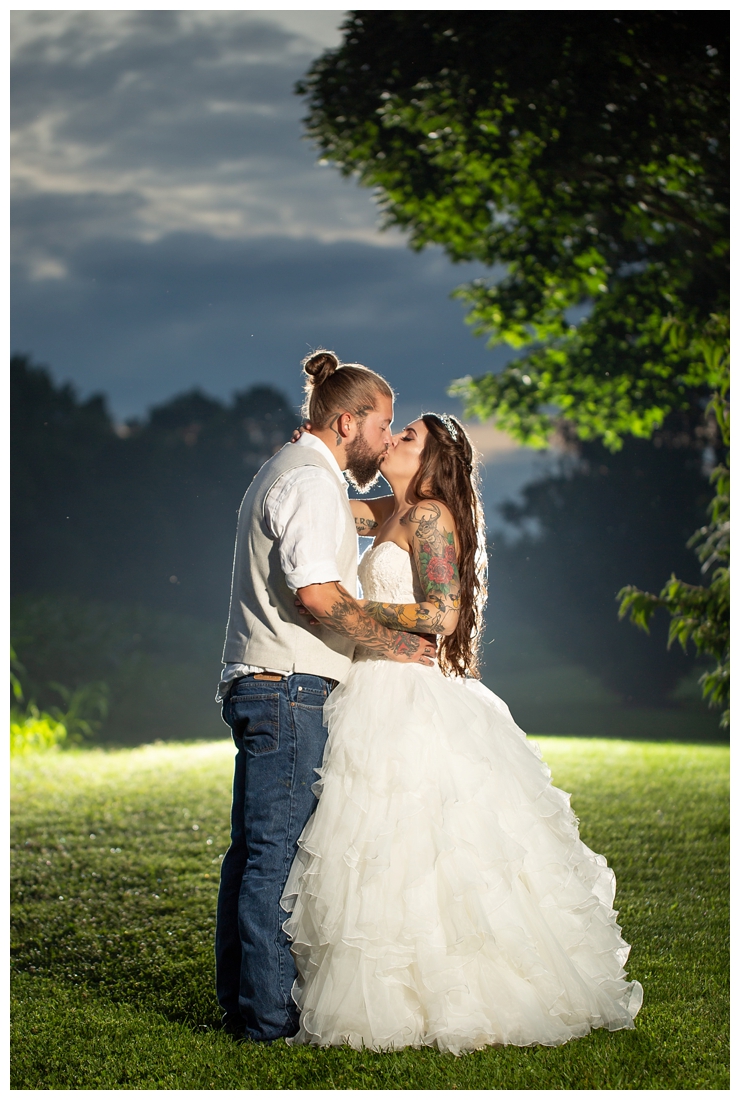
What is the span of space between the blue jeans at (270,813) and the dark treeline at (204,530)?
12.6 meters

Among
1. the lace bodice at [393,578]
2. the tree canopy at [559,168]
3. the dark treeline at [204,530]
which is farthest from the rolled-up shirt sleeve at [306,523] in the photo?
the dark treeline at [204,530]

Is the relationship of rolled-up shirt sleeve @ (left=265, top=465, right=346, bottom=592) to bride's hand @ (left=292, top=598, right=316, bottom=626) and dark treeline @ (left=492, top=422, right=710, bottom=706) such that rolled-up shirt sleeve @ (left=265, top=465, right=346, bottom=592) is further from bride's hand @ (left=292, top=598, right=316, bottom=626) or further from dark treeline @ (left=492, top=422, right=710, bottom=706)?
dark treeline @ (left=492, top=422, right=710, bottom=706)

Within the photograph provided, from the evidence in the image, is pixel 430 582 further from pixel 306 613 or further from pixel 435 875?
pixel 435 875

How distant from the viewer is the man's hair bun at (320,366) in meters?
2.79

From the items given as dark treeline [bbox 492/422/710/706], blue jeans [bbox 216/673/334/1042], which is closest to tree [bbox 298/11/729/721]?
blue jeans [bbox 216/673/334/1042]

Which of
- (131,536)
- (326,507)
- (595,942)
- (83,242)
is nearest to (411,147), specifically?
(326,507)

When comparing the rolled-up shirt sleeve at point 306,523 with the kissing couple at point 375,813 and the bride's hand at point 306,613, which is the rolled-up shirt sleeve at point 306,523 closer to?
the kissing couple at point 375,813

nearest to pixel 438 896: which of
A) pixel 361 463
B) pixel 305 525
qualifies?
pixel 305 525

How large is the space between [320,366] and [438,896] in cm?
153

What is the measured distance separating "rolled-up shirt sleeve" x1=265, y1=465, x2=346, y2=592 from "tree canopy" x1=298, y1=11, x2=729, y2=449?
520 cm

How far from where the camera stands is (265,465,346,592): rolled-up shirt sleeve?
8.10ft

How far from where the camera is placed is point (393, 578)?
2.79 m

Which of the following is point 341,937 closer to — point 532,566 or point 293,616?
point 293,616

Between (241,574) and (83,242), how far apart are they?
14.4 metres
